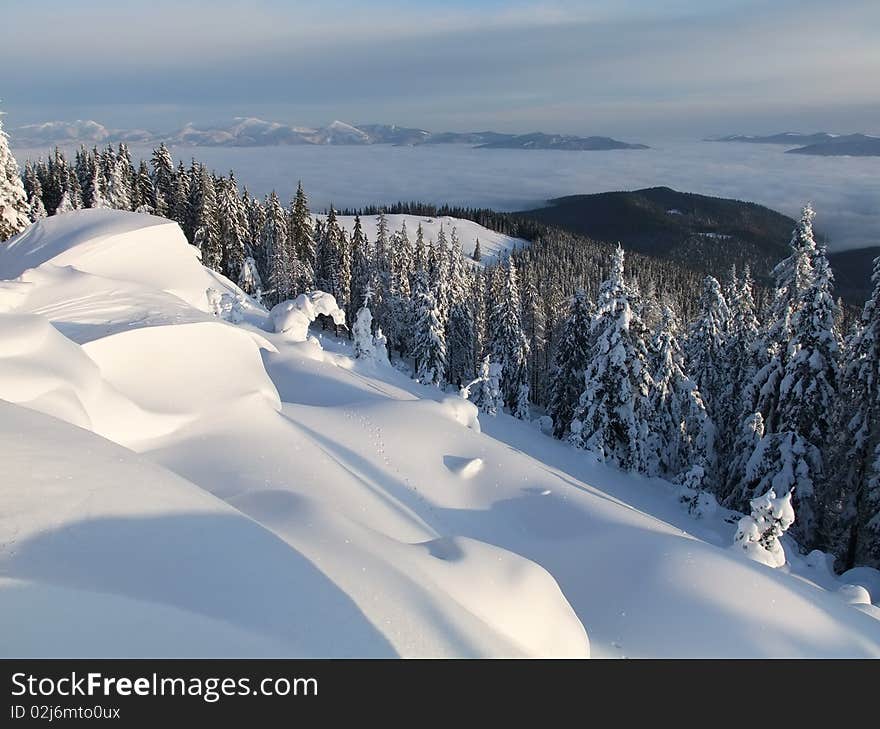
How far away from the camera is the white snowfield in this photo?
155 inches

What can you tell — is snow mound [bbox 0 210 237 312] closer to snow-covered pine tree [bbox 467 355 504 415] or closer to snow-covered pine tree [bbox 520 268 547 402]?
snow-covered pine tree [bbox 467 355 504 415]

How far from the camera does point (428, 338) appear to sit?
40.2 metres

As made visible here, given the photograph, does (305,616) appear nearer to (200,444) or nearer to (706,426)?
(200,444)

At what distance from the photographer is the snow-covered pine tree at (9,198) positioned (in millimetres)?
27172

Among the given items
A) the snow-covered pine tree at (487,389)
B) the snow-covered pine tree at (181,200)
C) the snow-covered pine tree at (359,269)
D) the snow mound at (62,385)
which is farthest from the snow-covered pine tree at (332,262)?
the snow mound at (62,385)

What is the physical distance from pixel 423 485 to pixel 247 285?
41.5 metres

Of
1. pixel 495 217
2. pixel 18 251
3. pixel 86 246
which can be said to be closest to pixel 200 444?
pixel 86 246

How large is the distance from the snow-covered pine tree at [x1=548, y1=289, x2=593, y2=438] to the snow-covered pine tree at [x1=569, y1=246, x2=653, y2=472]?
911cm

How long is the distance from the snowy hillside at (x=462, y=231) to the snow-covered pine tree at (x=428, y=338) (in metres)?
95.3

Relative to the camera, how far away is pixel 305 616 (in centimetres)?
410

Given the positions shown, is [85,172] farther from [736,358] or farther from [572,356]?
[736,358]

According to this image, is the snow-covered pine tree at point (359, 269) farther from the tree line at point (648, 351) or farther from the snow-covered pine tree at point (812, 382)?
the snow-covered pine tree at point (812, 382)

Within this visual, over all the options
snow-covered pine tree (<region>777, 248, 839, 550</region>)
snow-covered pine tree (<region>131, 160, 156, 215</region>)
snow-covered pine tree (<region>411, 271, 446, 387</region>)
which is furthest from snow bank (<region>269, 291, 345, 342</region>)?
snow-covered pine tree (<region>131, 160, 156, 215</region>)

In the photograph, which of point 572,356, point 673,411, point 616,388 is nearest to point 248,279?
point 572,356
